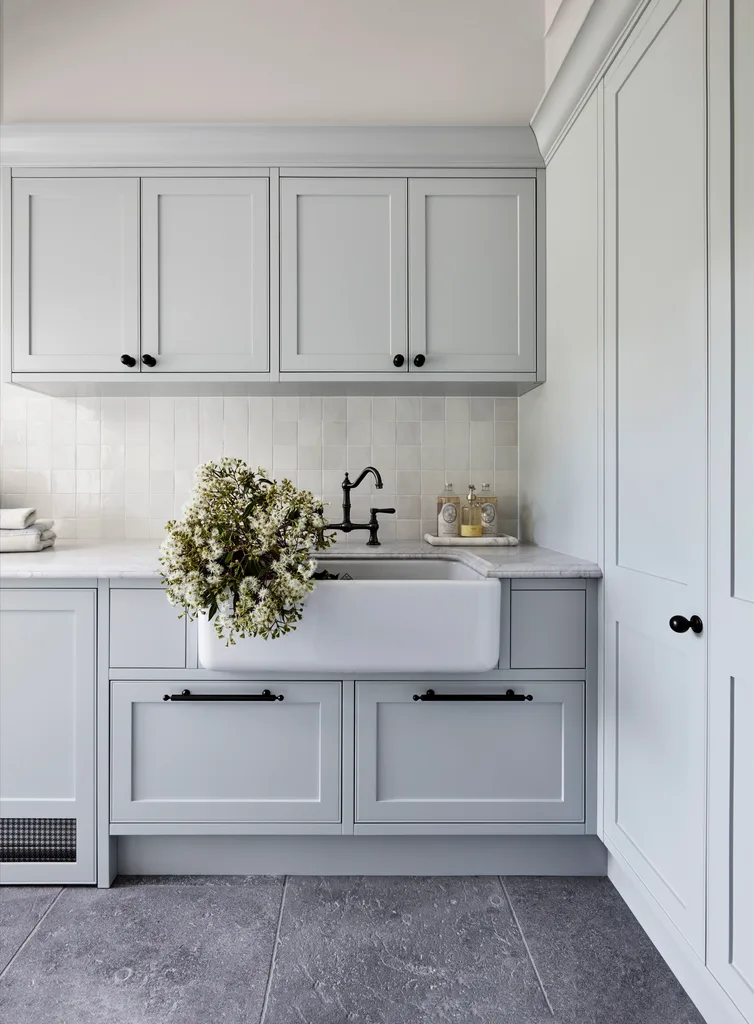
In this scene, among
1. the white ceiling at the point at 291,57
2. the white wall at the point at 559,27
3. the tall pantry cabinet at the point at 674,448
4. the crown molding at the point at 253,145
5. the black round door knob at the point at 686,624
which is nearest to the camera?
the tall pantry cabinet at the point at 674,448

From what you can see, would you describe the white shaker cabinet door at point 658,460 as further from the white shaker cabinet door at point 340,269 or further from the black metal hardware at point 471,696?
the white shaker cabinet door at point 340,269

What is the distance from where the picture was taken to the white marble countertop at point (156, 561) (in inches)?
66.1

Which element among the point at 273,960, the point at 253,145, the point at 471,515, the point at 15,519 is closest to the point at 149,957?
the point at 273,960

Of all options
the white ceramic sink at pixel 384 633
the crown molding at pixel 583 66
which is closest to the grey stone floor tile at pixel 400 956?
the white ceramic sink at pixel 384 633

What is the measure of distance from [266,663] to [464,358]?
1.15m

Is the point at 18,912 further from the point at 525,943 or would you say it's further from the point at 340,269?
the point at 340,269

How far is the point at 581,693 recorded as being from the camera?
5.63ft

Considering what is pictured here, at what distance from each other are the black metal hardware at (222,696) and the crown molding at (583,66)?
184cm

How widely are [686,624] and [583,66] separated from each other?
1451mm

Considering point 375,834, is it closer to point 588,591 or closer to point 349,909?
point 349,909

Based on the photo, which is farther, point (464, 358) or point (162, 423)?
point (162, 423)

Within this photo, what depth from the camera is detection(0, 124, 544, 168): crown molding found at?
2.00m

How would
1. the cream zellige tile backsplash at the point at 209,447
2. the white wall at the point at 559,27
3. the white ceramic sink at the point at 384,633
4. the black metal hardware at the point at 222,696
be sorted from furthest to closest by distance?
the cream zellige tile backsplash at the point at 209,447
the white wall at the point at 559,27
the black metal hardware at the point at 222,696
the white ceramic sink at the point at 384,633

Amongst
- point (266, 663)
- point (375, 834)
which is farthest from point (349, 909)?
point (266, 663)
